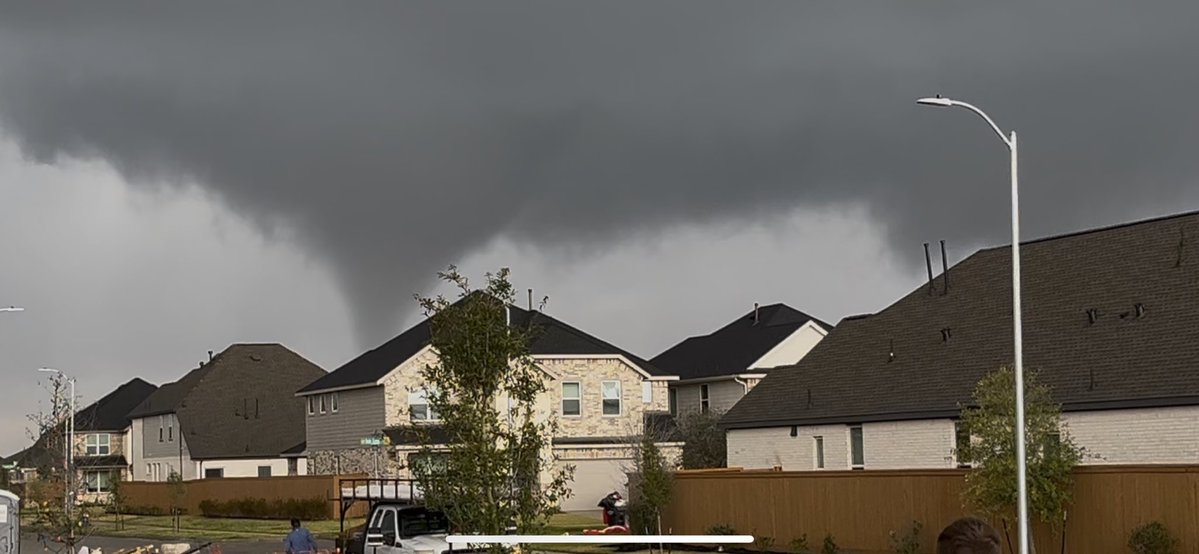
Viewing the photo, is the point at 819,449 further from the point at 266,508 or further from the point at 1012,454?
the point at 266,508

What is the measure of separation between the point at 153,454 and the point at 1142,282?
74.4m

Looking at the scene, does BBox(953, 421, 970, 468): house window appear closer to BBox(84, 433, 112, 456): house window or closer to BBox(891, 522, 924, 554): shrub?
BBox(891, 522, 924, 554): shrub

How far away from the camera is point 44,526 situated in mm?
55406

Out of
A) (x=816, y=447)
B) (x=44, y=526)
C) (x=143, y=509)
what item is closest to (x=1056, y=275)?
(x=816, y=447)

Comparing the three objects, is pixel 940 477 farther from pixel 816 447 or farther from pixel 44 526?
pixel 44 526

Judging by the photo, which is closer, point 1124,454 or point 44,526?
point 1124,454

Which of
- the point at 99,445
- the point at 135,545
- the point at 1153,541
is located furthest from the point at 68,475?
the point at 99,445

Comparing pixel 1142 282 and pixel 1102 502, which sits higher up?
pixel 1142 282

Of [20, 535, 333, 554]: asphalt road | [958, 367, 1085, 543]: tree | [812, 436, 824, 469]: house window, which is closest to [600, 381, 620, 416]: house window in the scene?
[20, 535, 333, 554]: asphalt road

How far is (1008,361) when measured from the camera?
1657 inches

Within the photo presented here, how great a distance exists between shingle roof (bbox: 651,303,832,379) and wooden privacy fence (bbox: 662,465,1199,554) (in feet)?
88.4

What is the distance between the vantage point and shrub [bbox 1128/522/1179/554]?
29844 mm

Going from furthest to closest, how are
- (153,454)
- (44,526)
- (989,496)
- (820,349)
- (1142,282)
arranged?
(153,454) → (44,526) → (820,349) → (1142,282) → (989,496)

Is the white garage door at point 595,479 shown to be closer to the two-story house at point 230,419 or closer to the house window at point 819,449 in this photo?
the house window at point 819,449
